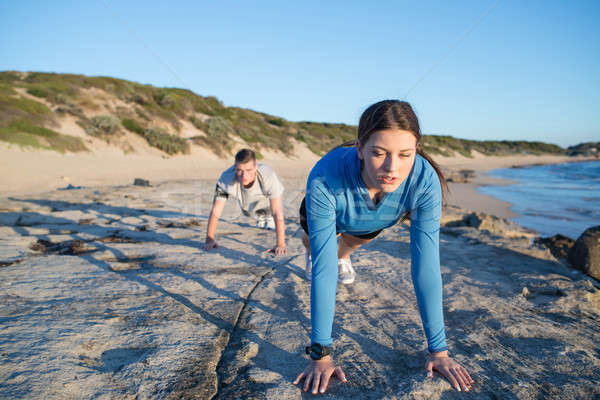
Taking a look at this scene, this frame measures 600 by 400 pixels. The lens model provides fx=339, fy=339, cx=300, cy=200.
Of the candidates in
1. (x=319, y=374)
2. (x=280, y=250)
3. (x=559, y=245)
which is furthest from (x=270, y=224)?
(x=559, y=245)

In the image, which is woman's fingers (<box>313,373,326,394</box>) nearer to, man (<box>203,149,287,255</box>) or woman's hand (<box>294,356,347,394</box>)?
woman's hand (<box>294,356,347,394</box>)

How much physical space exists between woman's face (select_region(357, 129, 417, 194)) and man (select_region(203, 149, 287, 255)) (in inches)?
81.9

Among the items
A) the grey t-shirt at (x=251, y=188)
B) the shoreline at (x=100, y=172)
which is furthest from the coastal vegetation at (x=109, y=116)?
the grey t-shirt at (x=251, y=188)

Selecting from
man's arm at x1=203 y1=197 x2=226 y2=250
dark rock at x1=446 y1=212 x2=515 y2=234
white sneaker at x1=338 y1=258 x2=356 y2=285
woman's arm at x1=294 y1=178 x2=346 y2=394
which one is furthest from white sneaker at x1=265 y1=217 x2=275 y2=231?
woman's arm at x1=294 y1=178 x2=346 y2=394

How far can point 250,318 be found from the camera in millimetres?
2092

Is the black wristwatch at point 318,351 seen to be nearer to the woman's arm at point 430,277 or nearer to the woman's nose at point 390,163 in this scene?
the woman's arm at point 430,277

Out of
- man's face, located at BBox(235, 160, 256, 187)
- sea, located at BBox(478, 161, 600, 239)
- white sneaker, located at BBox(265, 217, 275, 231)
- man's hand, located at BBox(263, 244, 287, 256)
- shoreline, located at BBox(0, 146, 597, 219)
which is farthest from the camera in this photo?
shoreline, located at BBox(0, 146, 597, 219)

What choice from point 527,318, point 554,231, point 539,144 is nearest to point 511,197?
point 554,231

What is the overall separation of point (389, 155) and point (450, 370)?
3.33ft

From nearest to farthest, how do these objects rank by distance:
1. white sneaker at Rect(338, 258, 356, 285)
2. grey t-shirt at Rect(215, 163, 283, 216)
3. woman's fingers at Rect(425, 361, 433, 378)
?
woman's fingers at Rect(425, 361, 433, 378), white sneaker at Rect(338, 258, 356, 285), grey t-shirt at Rect(215, 163, 283, 216)

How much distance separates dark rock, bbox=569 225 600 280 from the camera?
320 centimetres

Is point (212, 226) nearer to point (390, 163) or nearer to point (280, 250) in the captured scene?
point (280, 250)

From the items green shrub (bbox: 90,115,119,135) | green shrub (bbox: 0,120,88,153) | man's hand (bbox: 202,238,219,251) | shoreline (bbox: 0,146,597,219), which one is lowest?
man's hand (bbox: 202,238,219,251)

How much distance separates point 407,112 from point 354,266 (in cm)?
193
